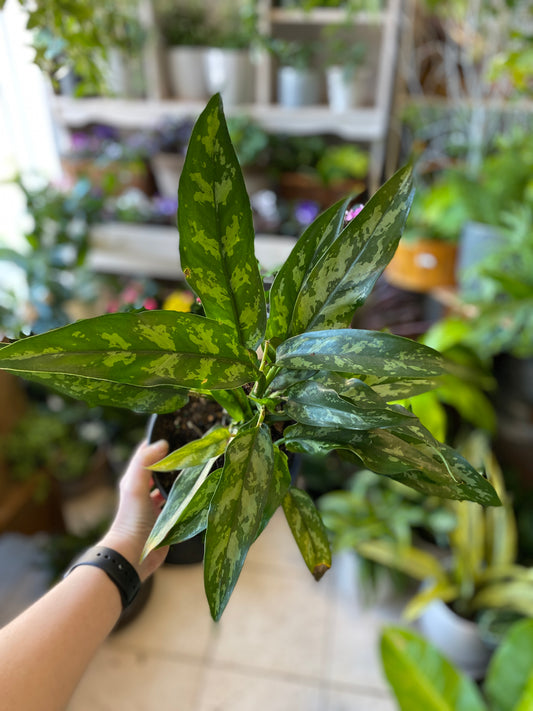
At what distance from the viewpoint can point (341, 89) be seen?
192 cm

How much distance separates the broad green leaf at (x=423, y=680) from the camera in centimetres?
95

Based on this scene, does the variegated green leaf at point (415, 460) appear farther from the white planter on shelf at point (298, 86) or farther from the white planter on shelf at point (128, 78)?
the white planter on shelf at point (128, 78)

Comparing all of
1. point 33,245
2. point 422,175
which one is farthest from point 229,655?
point 422,175

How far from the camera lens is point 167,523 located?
0.37 m

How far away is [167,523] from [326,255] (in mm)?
216

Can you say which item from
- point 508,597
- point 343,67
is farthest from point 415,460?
point 343,67

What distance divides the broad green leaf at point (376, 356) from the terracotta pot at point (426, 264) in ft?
4.29

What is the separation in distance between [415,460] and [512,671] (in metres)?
0.89

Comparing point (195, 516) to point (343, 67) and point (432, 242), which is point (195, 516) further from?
point (343, 67)

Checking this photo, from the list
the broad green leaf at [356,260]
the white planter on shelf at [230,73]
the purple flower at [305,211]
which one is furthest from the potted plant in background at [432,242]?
the broad green leaf at [356,260]

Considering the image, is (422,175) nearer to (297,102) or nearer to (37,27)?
(297,102)

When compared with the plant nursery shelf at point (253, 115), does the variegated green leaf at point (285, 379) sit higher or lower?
higher

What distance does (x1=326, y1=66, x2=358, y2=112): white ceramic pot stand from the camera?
73.7 inches

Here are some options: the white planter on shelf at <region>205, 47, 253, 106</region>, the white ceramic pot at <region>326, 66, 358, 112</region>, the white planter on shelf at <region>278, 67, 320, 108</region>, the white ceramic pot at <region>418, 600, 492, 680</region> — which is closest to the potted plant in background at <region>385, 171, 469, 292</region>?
the white ceramic pot at <region>326, 66, 358, 112</region>
